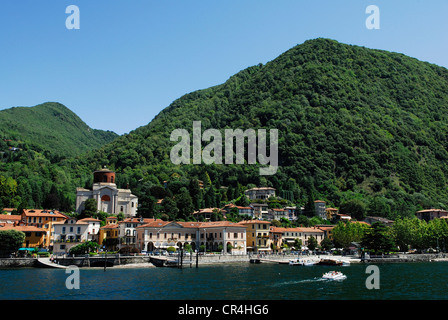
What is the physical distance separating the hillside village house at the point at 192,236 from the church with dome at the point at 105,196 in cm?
2497

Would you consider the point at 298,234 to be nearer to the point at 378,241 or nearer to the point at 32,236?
the point at 378,241

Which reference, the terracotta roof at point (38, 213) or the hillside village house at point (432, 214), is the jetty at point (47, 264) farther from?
the hillside village house at point (432, 214)

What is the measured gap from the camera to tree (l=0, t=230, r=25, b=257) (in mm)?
71500

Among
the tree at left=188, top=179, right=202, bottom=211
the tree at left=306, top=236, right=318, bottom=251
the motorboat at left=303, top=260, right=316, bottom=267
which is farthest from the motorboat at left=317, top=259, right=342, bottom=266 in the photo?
the tree at left=188, top=179, right=202, bottom=211

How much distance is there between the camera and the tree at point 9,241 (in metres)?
71.5

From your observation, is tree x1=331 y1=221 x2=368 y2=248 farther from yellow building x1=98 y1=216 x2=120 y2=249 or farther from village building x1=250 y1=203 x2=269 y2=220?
yellow building x1=98 y1=216 x2=120 y2=249

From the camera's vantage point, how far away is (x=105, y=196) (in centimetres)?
11212

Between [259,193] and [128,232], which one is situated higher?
[259,193]

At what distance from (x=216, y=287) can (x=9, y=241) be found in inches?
1652

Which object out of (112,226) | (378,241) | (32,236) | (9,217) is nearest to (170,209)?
(112,226)

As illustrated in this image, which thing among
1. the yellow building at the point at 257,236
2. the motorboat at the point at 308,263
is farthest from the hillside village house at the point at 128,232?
the motorboat at the point at 308,263
